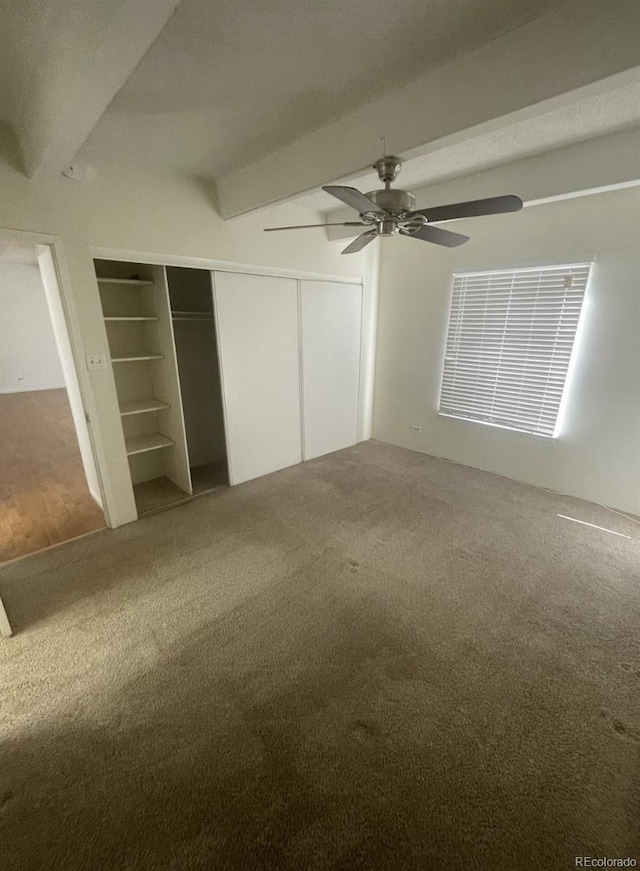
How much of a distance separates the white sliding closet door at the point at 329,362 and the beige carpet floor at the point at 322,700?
1732mm

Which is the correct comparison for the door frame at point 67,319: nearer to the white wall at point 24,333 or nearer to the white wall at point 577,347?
the white wall at point 577,347

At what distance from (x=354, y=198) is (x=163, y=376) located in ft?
8.04

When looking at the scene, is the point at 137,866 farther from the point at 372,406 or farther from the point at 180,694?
the point at 372,406

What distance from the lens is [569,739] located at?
1455mm

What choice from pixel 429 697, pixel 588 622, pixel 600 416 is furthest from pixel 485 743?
pixel 600 416

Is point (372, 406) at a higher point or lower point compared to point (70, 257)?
lower

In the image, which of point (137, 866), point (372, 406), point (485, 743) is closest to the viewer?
point (137, 866)

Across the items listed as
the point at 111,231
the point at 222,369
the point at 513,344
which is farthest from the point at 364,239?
the point at 513,344

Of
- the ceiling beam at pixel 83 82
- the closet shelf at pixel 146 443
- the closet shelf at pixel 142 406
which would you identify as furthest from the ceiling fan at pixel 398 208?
the closet shelf at pixel 146 443

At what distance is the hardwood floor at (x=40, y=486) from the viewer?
285 cm

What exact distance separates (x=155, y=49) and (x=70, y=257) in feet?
4.70

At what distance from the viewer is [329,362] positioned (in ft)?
13.8

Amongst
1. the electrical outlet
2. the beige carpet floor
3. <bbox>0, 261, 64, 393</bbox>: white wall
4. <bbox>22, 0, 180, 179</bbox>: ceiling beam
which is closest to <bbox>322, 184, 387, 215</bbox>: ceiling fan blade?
<bbox>22, 0, 180, 179</bbox>: ceiling beam

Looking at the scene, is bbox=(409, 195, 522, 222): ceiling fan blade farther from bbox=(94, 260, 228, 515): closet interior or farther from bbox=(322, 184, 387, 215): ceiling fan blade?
bbox=(94, 260, 228, 515): closet interior
